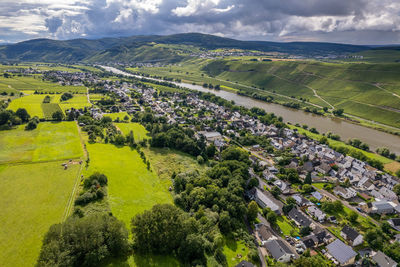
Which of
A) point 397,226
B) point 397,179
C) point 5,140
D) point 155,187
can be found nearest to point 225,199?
point 155,187

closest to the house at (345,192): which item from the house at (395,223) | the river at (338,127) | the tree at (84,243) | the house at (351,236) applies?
the house at (395,223)

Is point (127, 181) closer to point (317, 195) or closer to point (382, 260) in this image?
point (317, 195)

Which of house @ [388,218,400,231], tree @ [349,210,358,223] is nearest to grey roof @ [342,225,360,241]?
tree @ [349,210,358,223]

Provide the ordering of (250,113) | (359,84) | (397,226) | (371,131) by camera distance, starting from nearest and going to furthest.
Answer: (397,226) < (371,131) < (250,113) < (359,84)

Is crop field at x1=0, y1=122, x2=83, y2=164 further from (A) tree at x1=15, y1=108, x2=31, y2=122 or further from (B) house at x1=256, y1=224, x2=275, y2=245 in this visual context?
(B) house at x1=256, y1=224, x2=275, y2=245

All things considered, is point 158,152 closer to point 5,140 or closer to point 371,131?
point 5,140

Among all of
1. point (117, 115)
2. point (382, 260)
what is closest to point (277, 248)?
point (382, 260)
